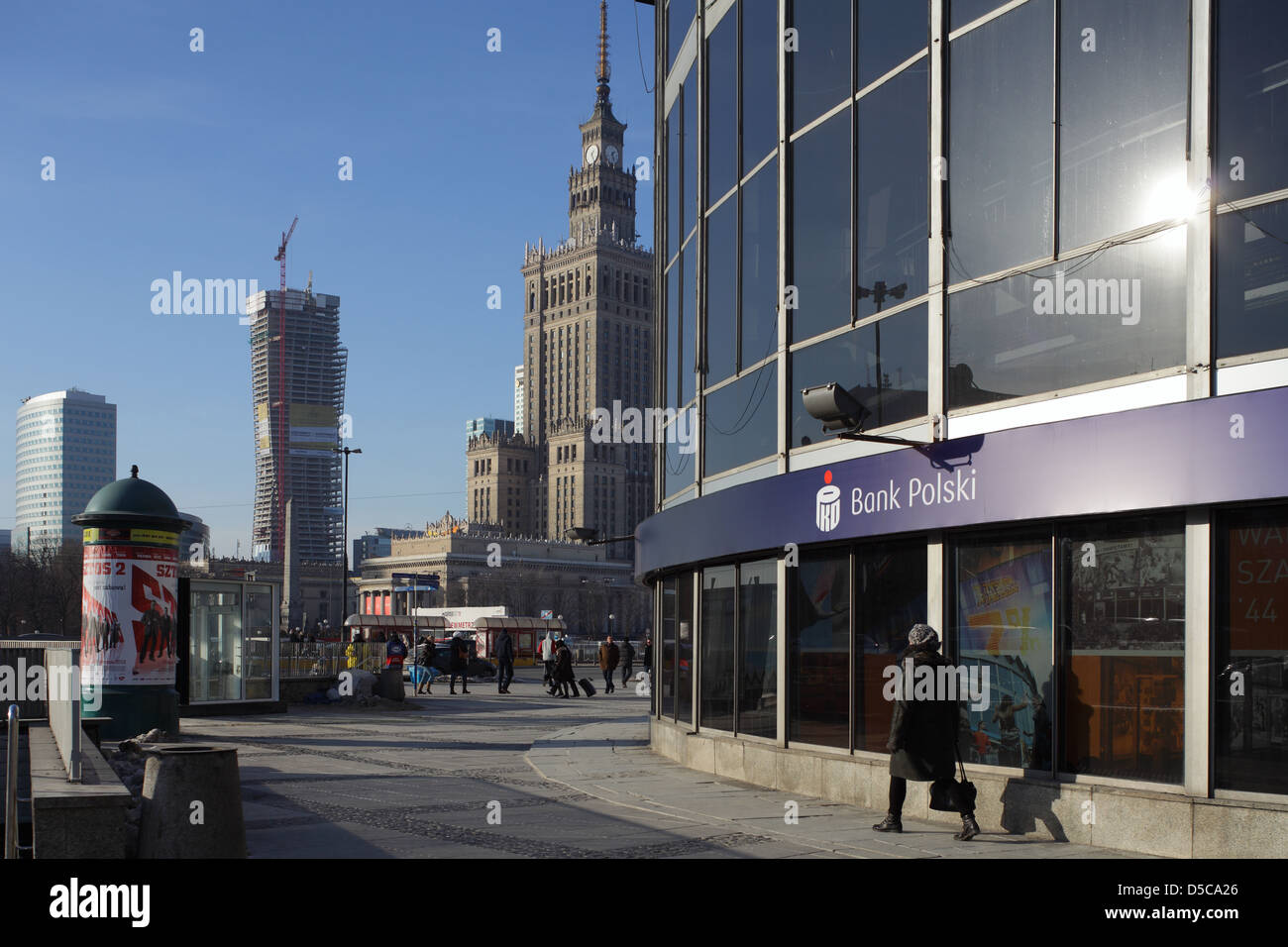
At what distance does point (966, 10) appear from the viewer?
12.2 meters

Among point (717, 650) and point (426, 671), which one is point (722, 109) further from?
point (426, 671)

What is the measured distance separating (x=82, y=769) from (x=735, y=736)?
8114mm

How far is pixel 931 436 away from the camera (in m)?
12.1

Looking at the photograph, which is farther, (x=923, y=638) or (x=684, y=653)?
(x=684, y=653)

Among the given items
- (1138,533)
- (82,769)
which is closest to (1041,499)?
(1138,533)

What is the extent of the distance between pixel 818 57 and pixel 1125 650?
24.8 feet

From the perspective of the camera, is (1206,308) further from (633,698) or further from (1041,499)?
(633,698)

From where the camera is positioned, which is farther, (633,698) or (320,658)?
(633,698)

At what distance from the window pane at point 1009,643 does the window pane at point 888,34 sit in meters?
4.97

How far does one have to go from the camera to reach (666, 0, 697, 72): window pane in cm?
1944

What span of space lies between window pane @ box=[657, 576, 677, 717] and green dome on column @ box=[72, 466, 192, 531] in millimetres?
7269

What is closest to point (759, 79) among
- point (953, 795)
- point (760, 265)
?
point (760, 265)

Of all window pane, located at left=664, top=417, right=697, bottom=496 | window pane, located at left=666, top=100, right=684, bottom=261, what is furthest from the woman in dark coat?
window pane, located at left=666, top=100, right=684, bottom=261

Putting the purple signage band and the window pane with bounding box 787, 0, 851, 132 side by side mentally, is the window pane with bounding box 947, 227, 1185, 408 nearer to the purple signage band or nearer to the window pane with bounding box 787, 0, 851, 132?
the purple signage band
